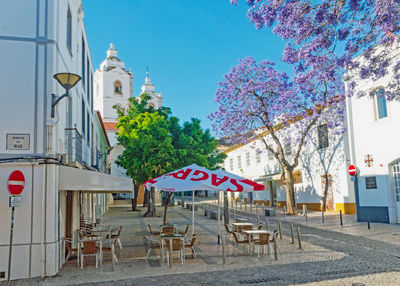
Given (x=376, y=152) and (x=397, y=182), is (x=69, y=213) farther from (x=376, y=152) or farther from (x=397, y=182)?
(x=397, y=182)

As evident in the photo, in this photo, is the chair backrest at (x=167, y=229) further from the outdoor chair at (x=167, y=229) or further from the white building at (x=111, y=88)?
the white building at (x=111, y=88)

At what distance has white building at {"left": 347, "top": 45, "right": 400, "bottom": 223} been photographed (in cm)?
1598

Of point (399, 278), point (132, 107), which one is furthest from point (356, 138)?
point (132, 107)

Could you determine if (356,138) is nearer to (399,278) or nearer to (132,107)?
Answer: (399,278)

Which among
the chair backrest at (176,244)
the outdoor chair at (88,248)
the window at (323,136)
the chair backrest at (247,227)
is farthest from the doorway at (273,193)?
the outdoor chair at (88,248)

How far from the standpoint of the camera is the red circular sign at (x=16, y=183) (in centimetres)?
738

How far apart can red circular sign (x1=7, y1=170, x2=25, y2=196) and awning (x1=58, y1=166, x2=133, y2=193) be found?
2.96 ft

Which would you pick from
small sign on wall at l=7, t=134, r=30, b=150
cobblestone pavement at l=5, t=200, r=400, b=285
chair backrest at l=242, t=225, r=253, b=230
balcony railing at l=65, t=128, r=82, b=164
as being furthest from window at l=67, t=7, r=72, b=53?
chair backrest at l=242, t=225, r=253, b=230

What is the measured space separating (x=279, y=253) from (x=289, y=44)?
5.69 meters

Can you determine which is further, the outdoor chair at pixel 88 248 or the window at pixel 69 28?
the window at pixel 69 28

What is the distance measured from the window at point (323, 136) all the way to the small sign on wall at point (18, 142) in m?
19.5

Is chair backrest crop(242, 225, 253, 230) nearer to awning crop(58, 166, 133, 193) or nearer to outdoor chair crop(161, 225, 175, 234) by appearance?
outdoor chair crop(161, 225, 175, 234)

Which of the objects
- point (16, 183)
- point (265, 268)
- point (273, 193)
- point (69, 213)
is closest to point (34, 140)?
point (16, 183)

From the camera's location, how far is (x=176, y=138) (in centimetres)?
2405
